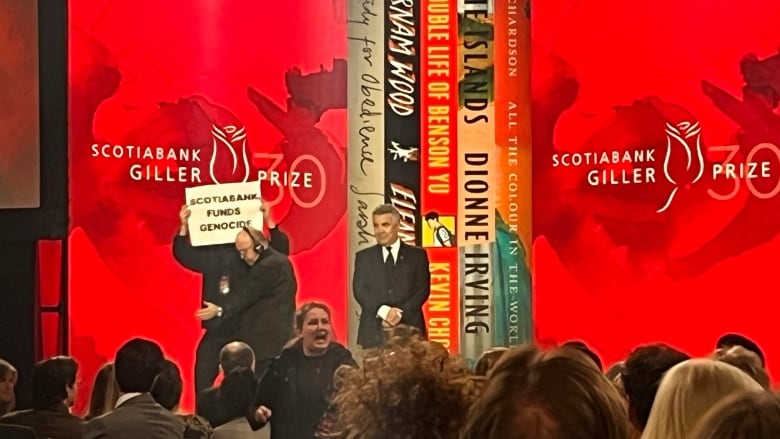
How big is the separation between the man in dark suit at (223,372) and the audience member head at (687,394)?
3.40 m

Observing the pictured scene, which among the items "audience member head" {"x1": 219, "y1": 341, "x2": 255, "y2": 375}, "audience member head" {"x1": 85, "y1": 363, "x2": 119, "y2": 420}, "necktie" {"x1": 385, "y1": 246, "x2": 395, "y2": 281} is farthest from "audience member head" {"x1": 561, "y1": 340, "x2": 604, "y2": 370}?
"audience member head" {"x1": 85, "y1": 363, "x2": 119, "y2": 420}

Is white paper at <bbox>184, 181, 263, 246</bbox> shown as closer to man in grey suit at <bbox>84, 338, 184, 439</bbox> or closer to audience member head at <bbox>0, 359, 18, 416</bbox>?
audience member head at <bbox>0, 359, 18, 416</bbox>

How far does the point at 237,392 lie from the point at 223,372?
0.12 meters

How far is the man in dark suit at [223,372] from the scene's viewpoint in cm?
503

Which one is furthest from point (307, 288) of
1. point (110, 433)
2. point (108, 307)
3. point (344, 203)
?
point (110, 433)

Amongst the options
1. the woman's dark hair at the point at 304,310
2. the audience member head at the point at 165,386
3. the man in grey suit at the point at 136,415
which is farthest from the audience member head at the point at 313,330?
the man in grey suit at the point at 136,415

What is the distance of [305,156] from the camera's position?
5242 mm

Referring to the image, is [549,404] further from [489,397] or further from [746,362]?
[746,362]

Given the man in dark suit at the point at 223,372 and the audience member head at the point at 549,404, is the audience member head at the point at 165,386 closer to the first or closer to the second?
the man in dark suit at the point at 223,372

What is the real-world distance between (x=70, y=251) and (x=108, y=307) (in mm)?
314

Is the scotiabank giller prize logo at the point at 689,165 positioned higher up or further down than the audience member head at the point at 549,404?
higher up

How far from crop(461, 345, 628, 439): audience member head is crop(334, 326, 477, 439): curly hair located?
0.79 m

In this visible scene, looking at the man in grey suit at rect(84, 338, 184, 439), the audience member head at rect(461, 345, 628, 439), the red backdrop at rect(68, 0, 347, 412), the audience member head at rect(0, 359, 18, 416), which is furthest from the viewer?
the red backdrop at rect(68, 0, 347, 412)

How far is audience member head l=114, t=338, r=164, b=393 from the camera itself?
3.43 metres
